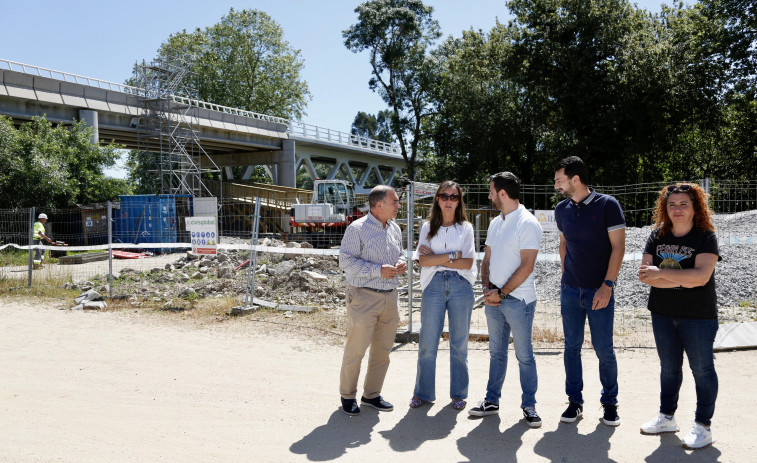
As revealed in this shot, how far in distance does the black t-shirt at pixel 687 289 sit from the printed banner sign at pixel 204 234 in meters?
8.29

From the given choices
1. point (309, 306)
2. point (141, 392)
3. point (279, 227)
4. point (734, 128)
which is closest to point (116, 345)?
point (141, 392)

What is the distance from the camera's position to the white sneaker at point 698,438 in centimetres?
378

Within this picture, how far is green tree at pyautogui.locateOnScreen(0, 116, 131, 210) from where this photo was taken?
81.3 feet

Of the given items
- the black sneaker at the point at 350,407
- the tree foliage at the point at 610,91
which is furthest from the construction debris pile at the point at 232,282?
the tree foliage at the point at 610,91

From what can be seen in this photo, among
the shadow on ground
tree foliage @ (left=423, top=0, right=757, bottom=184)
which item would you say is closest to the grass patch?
the shadow on ground

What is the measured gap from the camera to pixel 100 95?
3250 centimetres

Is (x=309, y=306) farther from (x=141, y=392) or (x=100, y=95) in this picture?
(x=100, y=95)

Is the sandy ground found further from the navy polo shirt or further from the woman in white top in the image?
the navy polo shirt

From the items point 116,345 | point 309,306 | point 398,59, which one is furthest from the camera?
point 398,59

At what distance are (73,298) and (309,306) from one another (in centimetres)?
526

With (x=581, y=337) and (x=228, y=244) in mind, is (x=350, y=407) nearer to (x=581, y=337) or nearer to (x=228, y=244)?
(x=581, y=337)

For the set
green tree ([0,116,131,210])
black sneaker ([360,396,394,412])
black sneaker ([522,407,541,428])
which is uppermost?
green tree ([0,116,131,210])

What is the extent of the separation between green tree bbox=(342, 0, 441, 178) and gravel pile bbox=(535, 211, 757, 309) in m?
27.3

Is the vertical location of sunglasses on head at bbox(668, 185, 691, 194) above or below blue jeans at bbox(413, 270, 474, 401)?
above
